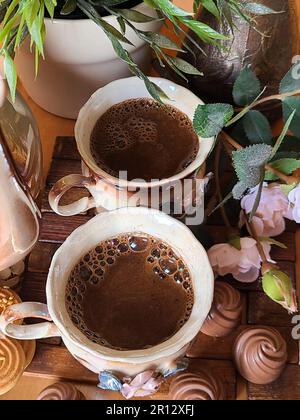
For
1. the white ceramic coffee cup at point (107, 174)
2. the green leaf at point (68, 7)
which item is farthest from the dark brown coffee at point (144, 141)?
the green leaf at point (68, 7)

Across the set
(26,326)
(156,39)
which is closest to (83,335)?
(26,326)

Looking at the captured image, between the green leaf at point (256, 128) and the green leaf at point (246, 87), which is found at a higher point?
the green leaf at point (246, 87)

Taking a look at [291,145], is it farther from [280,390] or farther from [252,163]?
[280,390]

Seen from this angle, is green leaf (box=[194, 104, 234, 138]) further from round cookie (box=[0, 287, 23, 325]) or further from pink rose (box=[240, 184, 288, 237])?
round cookie (box=[0, 287, 23, 325])

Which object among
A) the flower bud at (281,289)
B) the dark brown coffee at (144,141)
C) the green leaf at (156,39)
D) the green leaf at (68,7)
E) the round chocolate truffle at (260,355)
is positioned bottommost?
the round chocolate truffle at (260,355)

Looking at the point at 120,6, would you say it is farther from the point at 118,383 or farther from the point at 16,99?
the point at 118,383

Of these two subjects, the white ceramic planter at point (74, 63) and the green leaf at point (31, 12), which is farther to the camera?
the white ceramic planter at point (74, 63)

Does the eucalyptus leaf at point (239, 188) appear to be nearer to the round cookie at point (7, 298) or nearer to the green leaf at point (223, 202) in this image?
the green leaf at point (223, 202)

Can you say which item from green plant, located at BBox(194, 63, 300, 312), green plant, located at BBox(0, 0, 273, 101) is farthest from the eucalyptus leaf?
green plant, located at BBox(0, 0, 273, 101)
